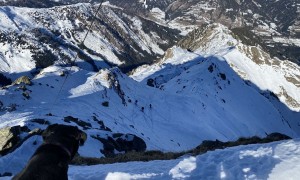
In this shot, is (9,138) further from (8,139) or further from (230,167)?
(230,167)

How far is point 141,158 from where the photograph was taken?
66.0ft

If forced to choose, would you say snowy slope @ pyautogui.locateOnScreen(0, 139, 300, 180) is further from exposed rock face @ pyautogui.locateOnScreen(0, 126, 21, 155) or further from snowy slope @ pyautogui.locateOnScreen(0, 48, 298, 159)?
snowy slope @ pyautogui.locateOnScreen(0, 48, 298, 159)

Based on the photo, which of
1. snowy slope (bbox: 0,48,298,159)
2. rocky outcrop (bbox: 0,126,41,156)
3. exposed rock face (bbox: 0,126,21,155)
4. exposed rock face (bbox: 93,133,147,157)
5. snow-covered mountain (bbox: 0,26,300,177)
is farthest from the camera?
snowy slope (bbox: 0,48,298,159)

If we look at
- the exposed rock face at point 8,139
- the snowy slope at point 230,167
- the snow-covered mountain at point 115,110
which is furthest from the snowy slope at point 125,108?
the snowy slope at point 230,167

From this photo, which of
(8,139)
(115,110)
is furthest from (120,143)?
(115,110)

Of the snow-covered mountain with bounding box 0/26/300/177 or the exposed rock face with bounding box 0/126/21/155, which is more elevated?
the snow-covered mountain with bounding box 0/26/300/177

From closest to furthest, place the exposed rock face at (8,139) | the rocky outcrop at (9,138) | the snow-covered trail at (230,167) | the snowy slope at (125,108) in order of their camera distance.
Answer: the snow-covered trail at (230,167)
the rocky outcrop at (9,138)
the exposed rock face at (8,139)
the snowy slope at (125,108)

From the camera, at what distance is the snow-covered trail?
1312 cm

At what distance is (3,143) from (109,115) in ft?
206

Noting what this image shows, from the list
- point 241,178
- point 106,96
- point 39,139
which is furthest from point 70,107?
point 241,178

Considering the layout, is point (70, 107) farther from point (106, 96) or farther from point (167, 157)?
point (167, 157)

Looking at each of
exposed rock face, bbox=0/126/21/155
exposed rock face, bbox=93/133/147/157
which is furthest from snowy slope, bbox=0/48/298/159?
exposed rock face, bbox=0/126/21/155

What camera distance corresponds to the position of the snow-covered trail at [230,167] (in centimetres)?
1312

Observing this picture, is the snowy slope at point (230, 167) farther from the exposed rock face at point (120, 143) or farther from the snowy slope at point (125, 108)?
the snowy slope at point (125, 108)
